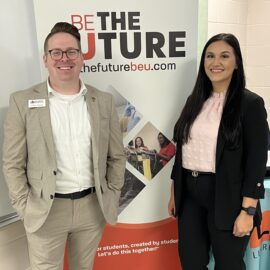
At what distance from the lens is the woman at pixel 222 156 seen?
1.42 m

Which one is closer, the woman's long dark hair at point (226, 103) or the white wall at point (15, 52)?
the woman's long dark hair at point (226, 103)

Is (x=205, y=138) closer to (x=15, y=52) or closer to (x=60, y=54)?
(x=60, y=54)

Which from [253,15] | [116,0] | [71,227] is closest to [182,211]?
[71,227]

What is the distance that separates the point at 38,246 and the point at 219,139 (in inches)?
39.8

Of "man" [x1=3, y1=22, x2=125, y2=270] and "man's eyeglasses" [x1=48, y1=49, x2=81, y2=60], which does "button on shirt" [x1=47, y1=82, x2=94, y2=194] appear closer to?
"man" [x1=3, y1=22, x2=125, y2=270]

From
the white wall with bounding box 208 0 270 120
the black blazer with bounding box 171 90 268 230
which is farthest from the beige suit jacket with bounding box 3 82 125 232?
the white wall with bounding box 208 0 270 120

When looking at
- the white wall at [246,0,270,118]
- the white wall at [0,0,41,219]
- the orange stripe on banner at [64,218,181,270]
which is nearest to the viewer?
the white wall at [0,0,41,219]

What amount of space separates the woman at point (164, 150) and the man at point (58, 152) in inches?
18.0

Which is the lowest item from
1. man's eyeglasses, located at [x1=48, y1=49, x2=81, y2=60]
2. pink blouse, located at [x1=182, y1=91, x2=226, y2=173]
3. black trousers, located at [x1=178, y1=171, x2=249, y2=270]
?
black trousers, located at [x1=178, y1=171, x2=249, y2=270]

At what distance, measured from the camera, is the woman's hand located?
1.46 metres

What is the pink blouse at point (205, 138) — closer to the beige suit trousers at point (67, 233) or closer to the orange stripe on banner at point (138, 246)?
the beige suit trousers at point (67, 233)

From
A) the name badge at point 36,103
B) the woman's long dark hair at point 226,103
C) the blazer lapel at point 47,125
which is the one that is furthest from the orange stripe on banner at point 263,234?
the name badge at point 36,103

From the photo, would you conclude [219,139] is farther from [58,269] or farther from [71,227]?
[58,269]

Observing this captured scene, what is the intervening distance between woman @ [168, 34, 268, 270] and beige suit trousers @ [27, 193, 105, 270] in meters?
0.47
